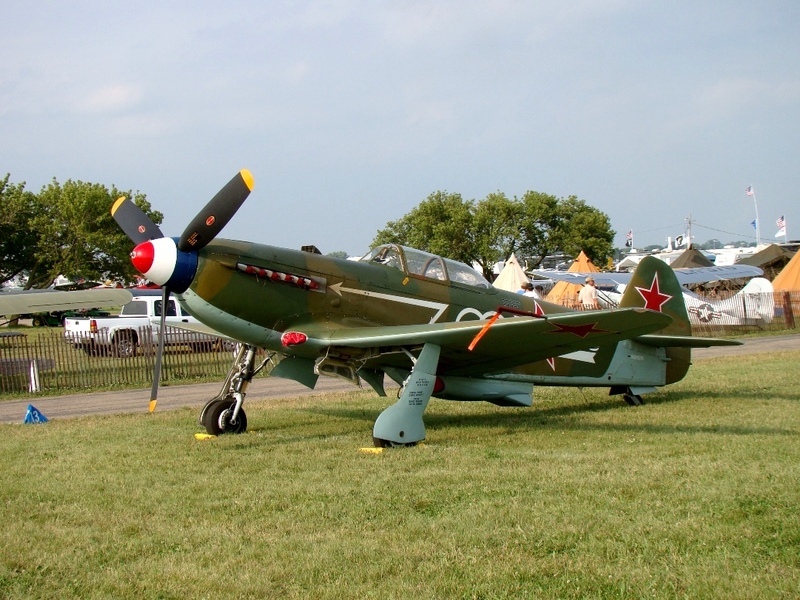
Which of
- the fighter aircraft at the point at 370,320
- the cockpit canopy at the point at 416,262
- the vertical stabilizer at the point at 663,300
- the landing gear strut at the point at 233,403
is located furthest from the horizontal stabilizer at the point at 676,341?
the landing gear strut at the point at 233,403

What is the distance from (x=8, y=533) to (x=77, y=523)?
452 millimetres

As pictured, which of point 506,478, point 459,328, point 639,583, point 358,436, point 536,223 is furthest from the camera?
point 536,223

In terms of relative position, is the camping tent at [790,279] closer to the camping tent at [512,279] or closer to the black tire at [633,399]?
the camping tent at [512,279]

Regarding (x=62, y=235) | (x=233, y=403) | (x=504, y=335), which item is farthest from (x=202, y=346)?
(x=62, y=235)

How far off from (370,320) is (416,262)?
1041mm

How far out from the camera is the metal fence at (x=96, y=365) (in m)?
17.3

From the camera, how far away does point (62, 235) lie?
1991 inches

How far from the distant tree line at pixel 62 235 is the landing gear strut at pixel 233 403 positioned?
39564mm

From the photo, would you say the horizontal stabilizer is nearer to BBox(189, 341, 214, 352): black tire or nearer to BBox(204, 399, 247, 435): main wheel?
BBox(204, 399, 247, 435): main wheel

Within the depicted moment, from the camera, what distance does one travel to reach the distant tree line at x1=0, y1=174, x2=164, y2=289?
4850 cm

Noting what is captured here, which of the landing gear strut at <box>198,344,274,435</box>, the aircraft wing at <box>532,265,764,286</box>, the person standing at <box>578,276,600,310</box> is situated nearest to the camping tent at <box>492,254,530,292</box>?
the aircraft wing at <box>532,265,764,286</box>

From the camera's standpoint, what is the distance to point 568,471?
6.74 m

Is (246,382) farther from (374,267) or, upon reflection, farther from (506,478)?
(506,478)

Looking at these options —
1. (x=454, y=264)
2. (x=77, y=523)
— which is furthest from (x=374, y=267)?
(x=77, y=523)
